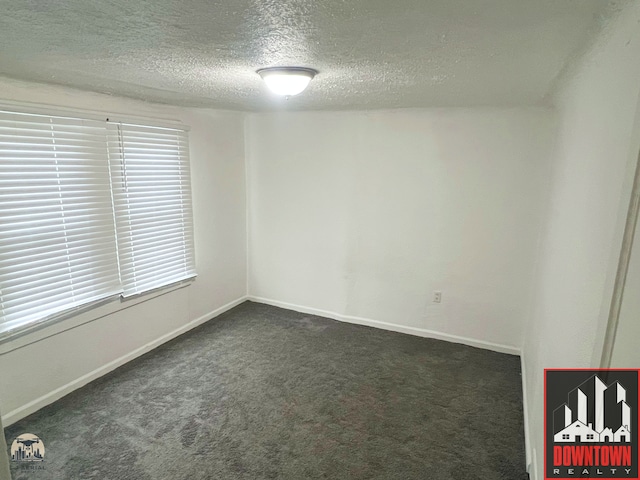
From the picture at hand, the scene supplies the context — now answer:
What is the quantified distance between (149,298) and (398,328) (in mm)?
2382

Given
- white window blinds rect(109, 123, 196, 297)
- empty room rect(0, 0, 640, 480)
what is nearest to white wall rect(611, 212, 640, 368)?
empty room rect(0, 0, 640, 480)

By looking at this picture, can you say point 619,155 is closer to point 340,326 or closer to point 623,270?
point 623,270

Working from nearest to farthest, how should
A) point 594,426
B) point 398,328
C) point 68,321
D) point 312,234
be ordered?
point 594,426
point 68,321
point 398,328
point 312,234

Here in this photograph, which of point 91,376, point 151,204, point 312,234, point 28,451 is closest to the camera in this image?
point 28,451

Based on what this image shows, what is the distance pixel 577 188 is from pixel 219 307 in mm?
3556

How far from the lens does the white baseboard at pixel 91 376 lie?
2.50 metres

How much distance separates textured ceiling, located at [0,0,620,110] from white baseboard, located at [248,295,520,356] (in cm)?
223

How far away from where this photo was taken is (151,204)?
3297mm

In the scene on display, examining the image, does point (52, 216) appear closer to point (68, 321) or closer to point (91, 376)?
point (68, 321)

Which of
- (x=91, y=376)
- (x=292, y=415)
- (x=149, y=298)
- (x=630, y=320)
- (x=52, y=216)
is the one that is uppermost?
(x=52, y=216)

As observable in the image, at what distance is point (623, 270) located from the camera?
37.4 inches

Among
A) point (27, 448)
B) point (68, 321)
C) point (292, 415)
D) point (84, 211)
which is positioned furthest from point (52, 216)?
point (292, 415)

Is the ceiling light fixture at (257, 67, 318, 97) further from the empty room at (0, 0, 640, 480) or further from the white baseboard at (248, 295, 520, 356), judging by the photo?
the white baseboard at (248, 295, 520, 356)

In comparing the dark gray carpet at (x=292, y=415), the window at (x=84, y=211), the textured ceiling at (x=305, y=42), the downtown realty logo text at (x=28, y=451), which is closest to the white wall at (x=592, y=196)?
the textured ceiling at (x=305, y=42)
